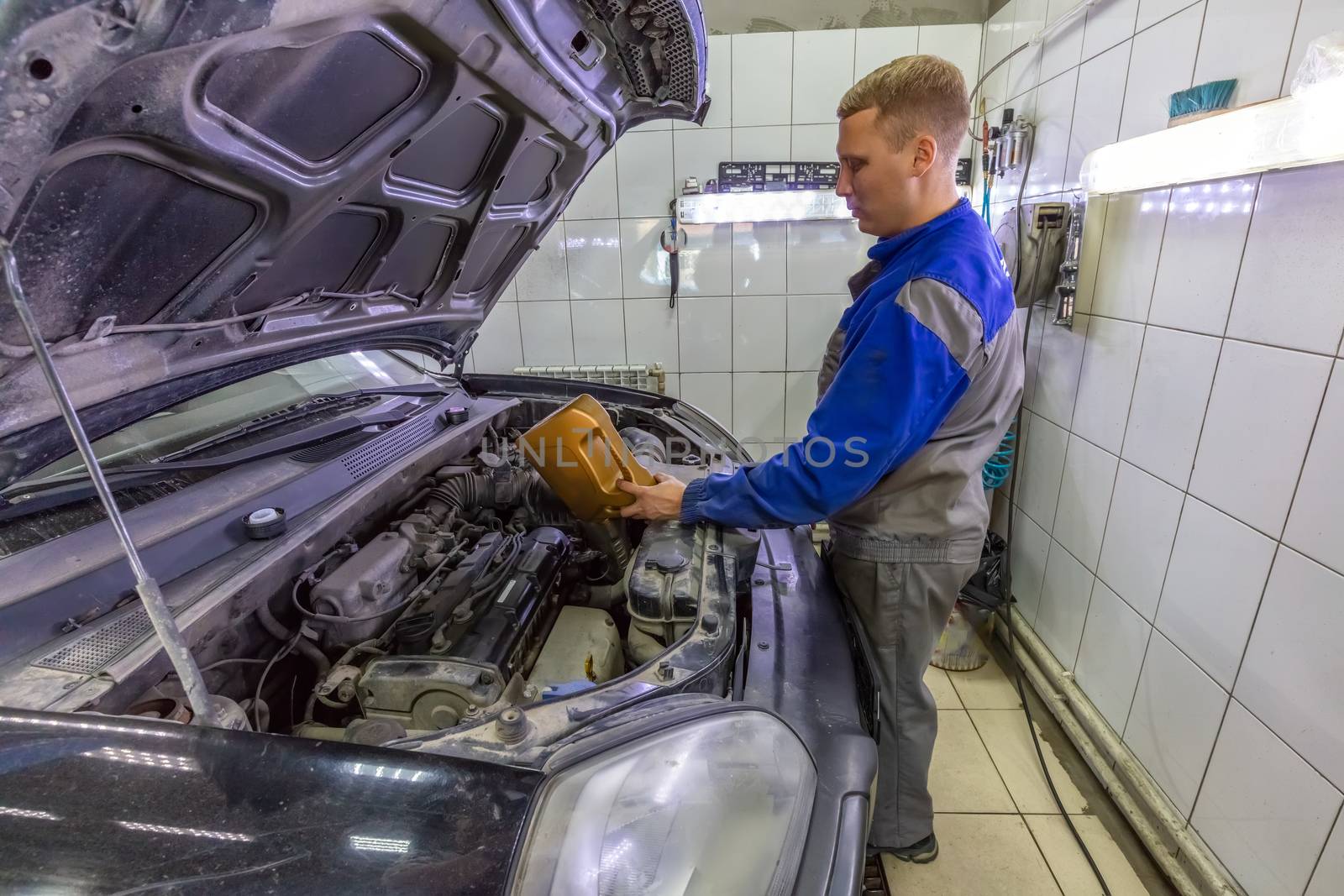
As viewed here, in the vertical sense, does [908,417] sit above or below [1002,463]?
above

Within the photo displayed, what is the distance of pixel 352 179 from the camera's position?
102 cm

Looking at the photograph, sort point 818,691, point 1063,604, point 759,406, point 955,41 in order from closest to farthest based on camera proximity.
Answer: point 818,691 < point 1063,604 < point 955,41 < point 759,406

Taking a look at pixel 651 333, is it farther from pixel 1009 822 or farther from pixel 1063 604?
pixel 1009 822

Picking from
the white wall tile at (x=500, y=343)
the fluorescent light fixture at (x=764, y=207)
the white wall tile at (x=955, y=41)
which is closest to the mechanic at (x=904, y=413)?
the fluorescent light fixture at (x=764, y=207)

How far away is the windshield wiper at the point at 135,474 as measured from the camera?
974mm

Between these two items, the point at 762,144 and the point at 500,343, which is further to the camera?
the point at 500,343

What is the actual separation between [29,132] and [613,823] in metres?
0.89

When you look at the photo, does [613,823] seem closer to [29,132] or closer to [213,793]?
[213,793]

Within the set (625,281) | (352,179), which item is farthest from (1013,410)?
(625,281)

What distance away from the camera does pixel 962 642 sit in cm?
228

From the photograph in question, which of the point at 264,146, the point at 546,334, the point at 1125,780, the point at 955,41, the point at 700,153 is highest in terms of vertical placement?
the point at 955,41

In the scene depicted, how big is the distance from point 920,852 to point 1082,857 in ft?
1.49

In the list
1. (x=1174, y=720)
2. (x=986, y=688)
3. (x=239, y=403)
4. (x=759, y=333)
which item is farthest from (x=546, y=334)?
(x=1174, y=720)

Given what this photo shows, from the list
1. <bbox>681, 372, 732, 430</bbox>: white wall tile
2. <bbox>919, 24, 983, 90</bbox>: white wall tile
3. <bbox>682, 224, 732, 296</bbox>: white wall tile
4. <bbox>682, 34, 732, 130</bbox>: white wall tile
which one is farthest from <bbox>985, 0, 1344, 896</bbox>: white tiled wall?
<bbox>681, 372, 732, 430</bbox>: white wall tile
